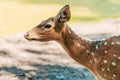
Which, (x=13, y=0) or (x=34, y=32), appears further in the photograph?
(x=13, y=0)

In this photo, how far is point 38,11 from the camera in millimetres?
4367

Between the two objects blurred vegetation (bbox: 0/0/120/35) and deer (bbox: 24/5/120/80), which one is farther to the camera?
blurred vegetation (bbox: 0/0/120/35)

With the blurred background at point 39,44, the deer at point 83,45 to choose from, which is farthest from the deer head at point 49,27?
the blurred background at point 39,44

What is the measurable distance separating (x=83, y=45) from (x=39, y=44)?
0.96 metres

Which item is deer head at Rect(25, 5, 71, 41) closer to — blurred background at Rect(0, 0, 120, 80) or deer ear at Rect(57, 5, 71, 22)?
deer ear at Rect(57, 5, 71, 22)

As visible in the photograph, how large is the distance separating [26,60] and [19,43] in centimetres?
18

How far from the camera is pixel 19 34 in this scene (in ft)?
14.4

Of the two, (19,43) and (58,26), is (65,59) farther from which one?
(58,26)

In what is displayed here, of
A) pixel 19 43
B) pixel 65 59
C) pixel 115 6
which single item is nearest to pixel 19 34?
pixel 19 43

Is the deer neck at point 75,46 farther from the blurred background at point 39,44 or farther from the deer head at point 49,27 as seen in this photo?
the blurred background at point 39,44

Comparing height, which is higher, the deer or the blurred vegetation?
the blurred vegetation

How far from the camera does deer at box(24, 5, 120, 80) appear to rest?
3.50m

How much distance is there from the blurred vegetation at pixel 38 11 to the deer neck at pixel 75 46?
28.9 inches

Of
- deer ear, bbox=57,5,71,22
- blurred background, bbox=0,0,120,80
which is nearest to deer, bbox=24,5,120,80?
deer ear, bbox=57,5,71,22
